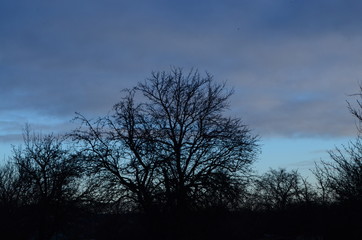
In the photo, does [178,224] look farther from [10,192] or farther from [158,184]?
[10,192]

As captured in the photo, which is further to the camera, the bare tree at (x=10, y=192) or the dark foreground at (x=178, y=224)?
the bare tree at (x=10, y=192)

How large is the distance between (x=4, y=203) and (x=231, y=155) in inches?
598

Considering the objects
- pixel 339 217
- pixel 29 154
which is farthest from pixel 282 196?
pixel 339 217

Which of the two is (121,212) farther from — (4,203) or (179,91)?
(4,203)

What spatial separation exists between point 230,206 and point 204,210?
6.70 ft

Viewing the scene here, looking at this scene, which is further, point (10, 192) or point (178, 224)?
point (10, 192)

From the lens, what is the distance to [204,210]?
1919 cm

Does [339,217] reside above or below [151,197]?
below

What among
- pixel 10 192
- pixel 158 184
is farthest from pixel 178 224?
pixel 10 192

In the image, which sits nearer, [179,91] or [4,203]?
[179,91]

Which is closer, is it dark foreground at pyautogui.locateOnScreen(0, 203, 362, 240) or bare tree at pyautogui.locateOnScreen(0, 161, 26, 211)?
dark foreground at pyautogui.locateOnScreen(0, 203, 362, 240)

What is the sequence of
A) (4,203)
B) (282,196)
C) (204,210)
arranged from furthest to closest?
(282,196) < (4,203) < (204,210)

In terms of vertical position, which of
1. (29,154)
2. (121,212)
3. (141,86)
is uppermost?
(141,86)

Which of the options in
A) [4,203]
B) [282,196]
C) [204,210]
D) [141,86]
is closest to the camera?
[204,210]
